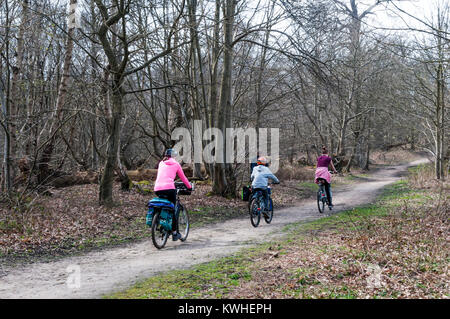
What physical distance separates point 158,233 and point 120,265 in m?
1.37

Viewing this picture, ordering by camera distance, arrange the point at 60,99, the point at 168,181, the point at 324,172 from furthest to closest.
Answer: the point at 60,99, the point at 324,172, the point at 168,181

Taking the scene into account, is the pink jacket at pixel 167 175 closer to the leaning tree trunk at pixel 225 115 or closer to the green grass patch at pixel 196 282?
the green grass patch at pixel 196 282

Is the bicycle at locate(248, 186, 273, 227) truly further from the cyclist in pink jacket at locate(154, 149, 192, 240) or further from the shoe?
the cyclist in pink jacket at locate(154, 149, 192, 240)

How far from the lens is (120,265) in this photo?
698cm

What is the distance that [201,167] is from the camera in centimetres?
2255

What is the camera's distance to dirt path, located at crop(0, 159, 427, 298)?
552 cm

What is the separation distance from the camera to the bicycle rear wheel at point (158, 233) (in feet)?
25.9

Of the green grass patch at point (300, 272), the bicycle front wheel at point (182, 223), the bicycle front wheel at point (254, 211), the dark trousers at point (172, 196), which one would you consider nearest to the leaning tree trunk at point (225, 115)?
the bicycle front wheel at point (254, 211)

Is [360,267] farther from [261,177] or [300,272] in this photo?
[261,177]

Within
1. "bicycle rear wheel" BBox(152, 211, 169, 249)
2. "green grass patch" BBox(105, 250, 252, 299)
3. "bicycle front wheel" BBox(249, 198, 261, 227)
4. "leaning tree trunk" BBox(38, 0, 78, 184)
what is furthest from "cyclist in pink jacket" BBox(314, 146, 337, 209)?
"leaning tree trunk" BBox(38, 0, 78, 184)

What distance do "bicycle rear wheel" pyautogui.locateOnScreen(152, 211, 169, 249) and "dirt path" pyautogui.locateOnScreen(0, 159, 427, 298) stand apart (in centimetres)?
17

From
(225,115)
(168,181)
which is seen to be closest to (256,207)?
(168,181)

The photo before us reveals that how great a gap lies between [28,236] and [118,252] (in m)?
2.45
